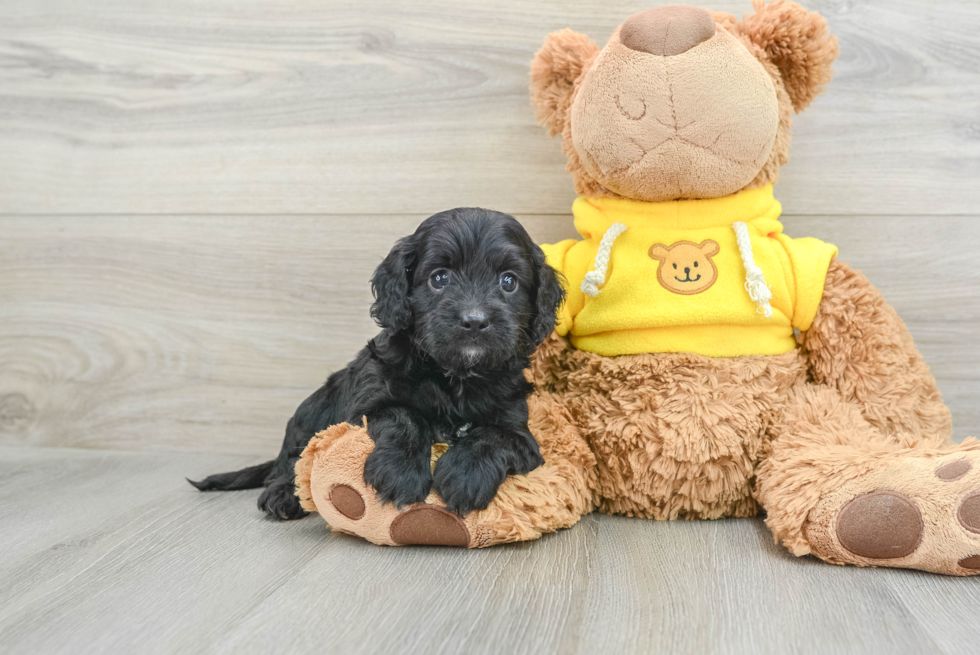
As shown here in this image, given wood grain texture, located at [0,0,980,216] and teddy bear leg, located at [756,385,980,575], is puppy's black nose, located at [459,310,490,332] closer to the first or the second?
teddy bear leg, located at [756,385,980,575]

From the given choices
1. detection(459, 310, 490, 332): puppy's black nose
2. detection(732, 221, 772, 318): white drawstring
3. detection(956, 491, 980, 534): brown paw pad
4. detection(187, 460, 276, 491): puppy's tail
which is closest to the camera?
detection(956, 491, 980, 534): brown paw pad

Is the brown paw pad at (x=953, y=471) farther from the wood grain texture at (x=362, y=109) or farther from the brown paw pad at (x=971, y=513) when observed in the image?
the wood grain texture at (x=362, y=109)

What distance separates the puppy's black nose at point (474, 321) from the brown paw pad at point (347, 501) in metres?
0.37

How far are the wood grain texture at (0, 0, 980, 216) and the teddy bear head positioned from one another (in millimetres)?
362

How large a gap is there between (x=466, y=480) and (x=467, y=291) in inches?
13.7

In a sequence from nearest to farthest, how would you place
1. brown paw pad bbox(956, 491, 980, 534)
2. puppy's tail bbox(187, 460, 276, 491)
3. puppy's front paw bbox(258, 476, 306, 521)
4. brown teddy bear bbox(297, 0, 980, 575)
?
brown paw pad bbox(956, 491, 980, 534)
brown teddy bear bbox(297, 0, 980, 575)
puppy's front paw bbox(258, 476, 306, 521)
puppy's tail bbox(187, 460, 276, 491)

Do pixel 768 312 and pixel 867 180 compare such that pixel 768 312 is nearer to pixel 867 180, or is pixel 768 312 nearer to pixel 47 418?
pixel 867 180

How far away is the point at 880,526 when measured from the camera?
1222 mm

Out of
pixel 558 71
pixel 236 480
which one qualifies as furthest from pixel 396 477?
pixel 558 71

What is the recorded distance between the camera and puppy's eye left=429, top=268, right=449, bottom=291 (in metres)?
1.41

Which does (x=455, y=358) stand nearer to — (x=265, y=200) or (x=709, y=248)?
(x=709, y=248)

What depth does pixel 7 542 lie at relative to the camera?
147 centimetres

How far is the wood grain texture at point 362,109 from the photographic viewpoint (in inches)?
74.4

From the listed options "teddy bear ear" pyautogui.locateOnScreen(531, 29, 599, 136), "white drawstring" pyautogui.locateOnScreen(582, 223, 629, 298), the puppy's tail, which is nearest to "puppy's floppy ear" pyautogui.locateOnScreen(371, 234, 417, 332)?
"white drawstring" pyautogui.locateOnScreen(582, 223, 629, 298)
